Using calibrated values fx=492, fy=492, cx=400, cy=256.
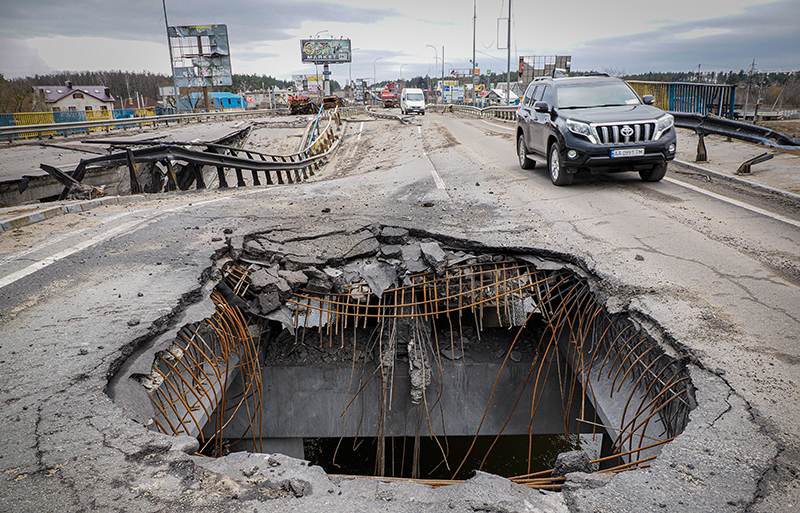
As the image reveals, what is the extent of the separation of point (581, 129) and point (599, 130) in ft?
0.99

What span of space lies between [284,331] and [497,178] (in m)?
6.55

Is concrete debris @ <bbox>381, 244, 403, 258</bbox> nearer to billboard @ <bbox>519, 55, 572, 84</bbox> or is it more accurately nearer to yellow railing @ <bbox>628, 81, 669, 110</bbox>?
yellow railing @ <bbox>628, 81, 669, 110</bbox>

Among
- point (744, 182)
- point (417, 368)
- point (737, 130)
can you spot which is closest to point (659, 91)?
point (737, 130)

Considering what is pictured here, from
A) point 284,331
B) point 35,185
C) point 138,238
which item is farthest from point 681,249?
point 35,185

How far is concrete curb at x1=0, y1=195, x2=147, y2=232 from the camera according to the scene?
743 cm

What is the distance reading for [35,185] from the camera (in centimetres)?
1471

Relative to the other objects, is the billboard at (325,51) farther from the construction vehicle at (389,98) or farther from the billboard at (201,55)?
the billboard at (201,55)

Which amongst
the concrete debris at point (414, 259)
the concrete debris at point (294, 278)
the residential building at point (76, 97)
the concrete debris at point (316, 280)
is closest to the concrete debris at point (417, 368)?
the concrete debris at point (414, 259)

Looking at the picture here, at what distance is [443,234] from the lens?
632 cm

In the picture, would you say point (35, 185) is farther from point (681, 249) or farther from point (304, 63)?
point (304, 63)

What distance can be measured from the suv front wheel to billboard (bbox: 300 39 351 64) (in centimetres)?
7810

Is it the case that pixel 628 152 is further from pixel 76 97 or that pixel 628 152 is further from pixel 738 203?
pixel 76 97

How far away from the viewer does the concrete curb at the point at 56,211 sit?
743 cm

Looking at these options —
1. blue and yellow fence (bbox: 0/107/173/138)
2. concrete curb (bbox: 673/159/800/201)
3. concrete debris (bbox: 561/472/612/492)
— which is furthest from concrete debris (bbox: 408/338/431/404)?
blue and yellow fence (bbox: 0/107/173/138)
